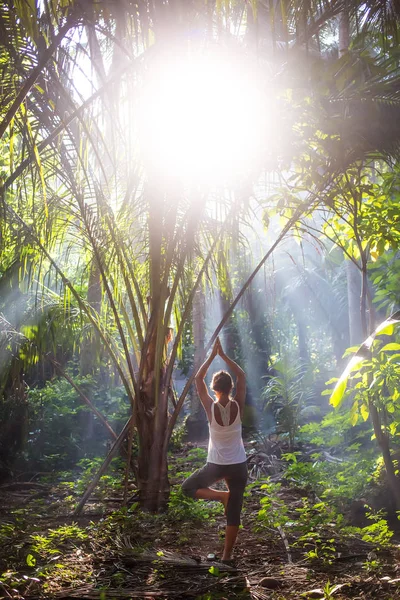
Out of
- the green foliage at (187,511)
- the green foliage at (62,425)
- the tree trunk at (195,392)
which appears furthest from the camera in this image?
the tree trunk at (195,392)

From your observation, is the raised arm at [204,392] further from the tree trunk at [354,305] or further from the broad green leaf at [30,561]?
the tree trunk at [354,305]

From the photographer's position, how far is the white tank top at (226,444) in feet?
14.1

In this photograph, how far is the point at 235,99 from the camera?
4270 millimetres

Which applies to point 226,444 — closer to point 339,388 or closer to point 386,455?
point 386,455

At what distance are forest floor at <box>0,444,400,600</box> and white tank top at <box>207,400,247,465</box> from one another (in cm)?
67

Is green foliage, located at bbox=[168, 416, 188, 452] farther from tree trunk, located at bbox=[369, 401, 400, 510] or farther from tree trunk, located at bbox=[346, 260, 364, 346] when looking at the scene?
tree trunk, located at bbox=[369, 401, 400, 510]

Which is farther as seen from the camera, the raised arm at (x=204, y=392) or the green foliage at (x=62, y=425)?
the green foliage at (x=62, y=425)

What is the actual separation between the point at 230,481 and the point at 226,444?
0.26 meters

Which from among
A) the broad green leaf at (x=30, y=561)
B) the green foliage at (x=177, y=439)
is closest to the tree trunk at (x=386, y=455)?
the broad green leaf at (x=30, y=561)

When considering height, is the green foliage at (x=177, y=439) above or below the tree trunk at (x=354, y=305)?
below

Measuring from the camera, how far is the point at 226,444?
14.2 ft

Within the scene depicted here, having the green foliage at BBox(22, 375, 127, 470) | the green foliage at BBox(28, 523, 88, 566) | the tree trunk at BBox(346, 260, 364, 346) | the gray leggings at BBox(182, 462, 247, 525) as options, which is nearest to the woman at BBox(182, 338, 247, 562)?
the gray leggings at BBox(182, 462, 247, 525)

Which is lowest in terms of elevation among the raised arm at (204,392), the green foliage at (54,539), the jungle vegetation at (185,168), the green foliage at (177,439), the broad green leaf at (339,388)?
the green foliage at (54,539)

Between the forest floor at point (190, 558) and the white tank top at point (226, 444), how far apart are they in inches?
26.3
